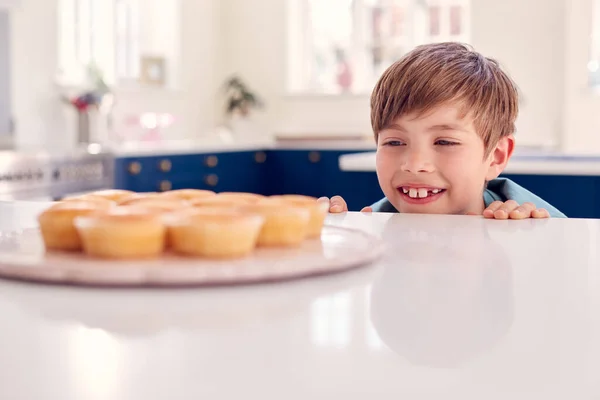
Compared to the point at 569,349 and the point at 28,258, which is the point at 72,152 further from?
the point at 569,349

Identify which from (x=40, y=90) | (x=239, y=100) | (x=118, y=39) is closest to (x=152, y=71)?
(x=118, y=39)

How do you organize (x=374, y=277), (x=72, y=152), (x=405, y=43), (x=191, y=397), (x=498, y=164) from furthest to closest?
(x=405, y=43), (x=72, y=152), (x=498, y=164), (x=374, y=277), (x=191, y=397)

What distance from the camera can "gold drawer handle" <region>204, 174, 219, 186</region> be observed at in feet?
16.8

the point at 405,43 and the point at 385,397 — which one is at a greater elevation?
the point at 405,43

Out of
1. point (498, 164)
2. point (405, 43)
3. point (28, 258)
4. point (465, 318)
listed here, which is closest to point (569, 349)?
point (465, 318)

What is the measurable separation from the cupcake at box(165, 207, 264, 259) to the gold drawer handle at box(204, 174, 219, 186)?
14.7ft

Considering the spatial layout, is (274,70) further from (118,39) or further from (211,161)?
(211,161)

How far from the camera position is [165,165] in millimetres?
4746

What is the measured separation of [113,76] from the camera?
5.87m

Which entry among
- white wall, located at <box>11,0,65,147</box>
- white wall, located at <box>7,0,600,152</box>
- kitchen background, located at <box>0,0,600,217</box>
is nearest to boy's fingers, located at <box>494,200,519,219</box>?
kitchen background, located at <box>0,0,600,217</box>

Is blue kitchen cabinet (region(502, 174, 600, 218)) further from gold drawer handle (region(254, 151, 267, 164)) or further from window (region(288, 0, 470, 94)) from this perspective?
window (region(288, 0, 470, 94))

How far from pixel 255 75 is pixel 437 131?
220 inches

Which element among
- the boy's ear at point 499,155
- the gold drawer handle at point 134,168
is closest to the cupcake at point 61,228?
the boy's ear at point 499,155

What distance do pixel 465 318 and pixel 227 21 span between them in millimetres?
6810
